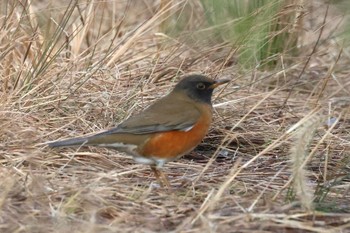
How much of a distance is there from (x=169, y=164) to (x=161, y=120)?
0.52 meters

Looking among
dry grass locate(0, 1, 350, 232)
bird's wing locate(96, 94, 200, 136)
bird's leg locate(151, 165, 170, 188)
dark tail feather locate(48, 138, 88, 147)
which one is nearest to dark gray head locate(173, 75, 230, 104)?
bird's wing locate(96, 94, 200, 136)

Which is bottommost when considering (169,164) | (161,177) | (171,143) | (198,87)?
(169,164)

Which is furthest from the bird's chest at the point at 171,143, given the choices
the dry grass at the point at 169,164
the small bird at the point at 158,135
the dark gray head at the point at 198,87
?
the dark gray head at the point at 198,87

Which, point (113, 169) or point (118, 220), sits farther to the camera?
point (113, 169)

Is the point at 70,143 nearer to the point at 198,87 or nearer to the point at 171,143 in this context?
the point at 171,143

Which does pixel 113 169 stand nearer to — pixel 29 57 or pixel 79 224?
pixel 79 224

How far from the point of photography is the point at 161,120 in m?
5.27

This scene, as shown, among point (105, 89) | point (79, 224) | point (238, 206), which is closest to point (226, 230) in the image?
point (238, 206)

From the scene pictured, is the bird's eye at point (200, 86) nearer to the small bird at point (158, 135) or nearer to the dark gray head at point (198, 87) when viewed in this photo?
the dark gray head at point (198, 87)

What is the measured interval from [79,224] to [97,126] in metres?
1.85

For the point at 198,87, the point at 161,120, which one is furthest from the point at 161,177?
the point at 198,87

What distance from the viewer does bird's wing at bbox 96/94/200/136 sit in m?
5.18

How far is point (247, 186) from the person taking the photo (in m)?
5.08

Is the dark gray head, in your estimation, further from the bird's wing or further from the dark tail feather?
the dark tail feather
